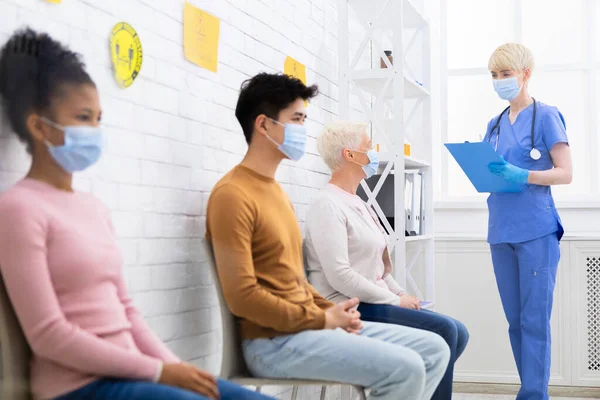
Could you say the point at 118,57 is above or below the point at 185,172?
above

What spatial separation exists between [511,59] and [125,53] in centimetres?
186

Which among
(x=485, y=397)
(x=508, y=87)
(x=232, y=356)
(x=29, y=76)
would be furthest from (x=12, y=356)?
(x=485, y=397)

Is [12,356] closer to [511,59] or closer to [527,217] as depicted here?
[527,217]

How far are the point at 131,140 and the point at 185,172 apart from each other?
0.28m

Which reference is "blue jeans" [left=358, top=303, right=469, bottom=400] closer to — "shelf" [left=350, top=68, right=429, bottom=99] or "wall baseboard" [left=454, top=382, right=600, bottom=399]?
"shelf" [left=350, top=68, right=429, bottom=99]

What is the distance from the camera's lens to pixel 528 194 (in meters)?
3.11

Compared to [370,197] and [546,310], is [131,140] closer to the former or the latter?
[370,197]

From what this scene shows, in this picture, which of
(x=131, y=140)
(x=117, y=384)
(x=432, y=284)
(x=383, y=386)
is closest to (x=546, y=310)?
(x=432, y=284)

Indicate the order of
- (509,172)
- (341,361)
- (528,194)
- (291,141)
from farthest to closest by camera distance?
(528,194), (509,172), (291,141), (341,361)

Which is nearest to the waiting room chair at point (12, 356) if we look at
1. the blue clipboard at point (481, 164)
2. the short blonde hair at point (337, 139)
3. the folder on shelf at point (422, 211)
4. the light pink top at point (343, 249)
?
the light pink top at point (343, 249)

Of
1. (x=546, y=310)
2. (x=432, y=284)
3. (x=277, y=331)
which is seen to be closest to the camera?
(x=277, y=331)

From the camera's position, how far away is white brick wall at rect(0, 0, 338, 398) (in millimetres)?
1629

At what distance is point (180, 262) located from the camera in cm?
204

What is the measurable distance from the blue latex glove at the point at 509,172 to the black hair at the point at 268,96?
1.15 metres
